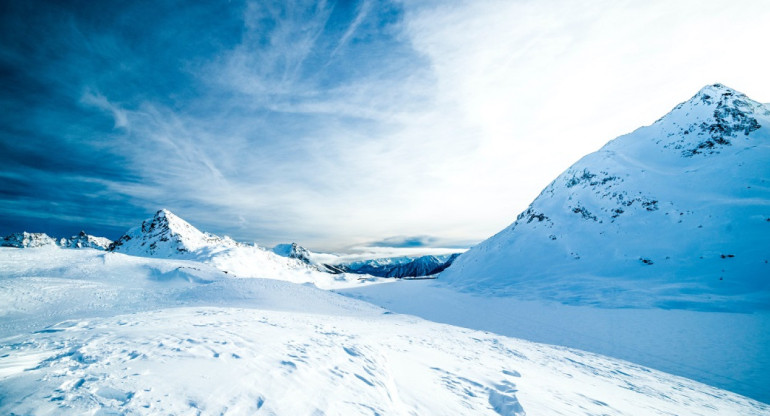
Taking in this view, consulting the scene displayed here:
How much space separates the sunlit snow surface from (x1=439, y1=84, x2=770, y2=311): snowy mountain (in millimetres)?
18229

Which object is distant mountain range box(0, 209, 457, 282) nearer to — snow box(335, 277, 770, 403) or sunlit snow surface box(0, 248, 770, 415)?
snow box(335, 277, 770, 403)

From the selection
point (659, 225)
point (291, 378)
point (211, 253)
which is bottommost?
point (291, 378)

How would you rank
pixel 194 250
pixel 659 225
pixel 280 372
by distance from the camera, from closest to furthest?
1. pixel 280 372
2. pixel 659 225
3. pixel 194 250

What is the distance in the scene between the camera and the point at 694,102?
44.6m

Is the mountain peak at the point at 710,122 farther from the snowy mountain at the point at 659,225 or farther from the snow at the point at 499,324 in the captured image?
the snow at the point at 499,324

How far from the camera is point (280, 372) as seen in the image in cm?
477

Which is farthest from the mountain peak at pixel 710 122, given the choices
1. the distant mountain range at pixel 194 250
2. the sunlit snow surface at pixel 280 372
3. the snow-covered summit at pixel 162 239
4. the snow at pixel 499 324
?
the snow-covered summit at pixel 162 239

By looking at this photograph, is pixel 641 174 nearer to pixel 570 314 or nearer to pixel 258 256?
pixel 570 314

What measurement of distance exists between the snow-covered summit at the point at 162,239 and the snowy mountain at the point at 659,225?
235 ft

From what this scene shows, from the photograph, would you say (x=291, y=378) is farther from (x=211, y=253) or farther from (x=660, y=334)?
(x=211, y=253)

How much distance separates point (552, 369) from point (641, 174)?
43.2m

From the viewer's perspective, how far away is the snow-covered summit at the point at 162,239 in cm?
7906

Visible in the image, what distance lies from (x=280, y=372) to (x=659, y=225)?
42088 mm

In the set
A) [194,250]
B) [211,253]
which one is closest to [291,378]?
[211,253]
